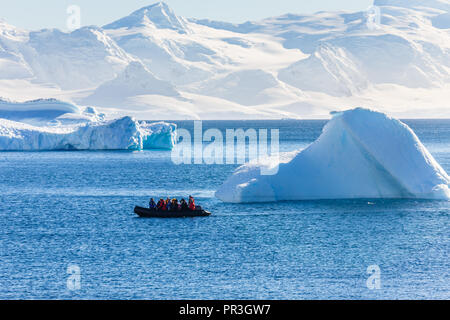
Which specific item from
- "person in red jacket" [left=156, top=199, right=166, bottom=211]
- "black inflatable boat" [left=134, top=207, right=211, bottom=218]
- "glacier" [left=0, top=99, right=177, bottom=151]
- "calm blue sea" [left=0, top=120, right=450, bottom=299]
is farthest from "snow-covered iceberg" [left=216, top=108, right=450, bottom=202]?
"glacier" [left=0, top=99, right=177, bottom=151]

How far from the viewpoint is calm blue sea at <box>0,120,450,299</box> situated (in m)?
32.8

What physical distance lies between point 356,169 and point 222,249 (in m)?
16.0

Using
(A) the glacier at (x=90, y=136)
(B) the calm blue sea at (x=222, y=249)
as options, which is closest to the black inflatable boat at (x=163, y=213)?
(B) the calm blue sea at (x=222, y=249)

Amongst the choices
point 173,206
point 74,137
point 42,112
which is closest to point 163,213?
point 173,206

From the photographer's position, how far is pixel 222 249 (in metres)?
40.4

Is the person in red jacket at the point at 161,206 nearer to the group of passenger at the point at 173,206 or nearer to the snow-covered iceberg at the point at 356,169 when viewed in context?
the group of passenger at the point at 173,206

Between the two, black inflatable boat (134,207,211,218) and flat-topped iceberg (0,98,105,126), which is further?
flat-topped iceberg (0,98,105,126)

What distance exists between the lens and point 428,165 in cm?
5166

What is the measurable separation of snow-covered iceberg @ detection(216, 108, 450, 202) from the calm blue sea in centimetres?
103

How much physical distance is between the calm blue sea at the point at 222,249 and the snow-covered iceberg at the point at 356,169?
1029 millimetres

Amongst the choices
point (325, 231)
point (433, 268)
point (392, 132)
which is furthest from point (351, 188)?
point (433, 268)

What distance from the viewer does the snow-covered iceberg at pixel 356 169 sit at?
51.8m

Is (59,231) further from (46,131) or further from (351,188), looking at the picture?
(46,131)

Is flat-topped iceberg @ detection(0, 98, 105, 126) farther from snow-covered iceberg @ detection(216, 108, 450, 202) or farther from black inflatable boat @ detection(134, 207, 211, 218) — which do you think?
snow-covered iceberg @ detection(216, 108, 450, 202)
